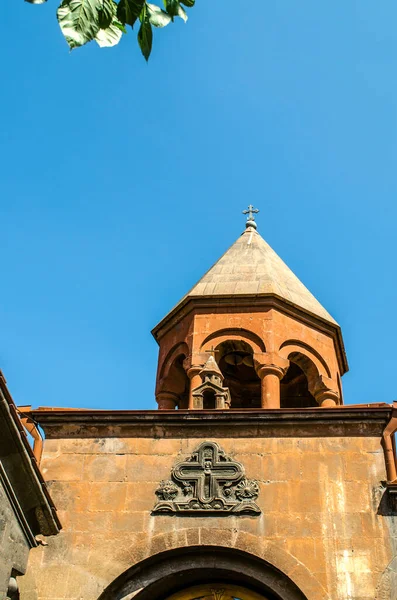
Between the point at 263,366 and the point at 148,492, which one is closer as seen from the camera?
the point at 148,492

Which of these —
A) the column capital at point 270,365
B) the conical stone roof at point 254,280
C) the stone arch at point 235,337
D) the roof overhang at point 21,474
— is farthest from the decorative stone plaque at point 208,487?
the conical stone roof at point 254,280

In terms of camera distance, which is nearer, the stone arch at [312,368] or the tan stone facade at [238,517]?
the tan stone facade at [238,517]

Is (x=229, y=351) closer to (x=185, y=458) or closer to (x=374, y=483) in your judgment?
(x=185, y=458)

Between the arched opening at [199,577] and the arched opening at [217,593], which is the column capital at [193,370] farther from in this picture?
the arched opening at [217,593]

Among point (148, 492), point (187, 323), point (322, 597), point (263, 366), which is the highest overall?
point (187, 323)

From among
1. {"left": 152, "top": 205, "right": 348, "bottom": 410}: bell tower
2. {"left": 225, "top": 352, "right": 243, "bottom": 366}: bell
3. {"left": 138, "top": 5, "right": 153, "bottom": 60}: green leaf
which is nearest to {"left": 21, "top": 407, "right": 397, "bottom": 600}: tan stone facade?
{"left": 152, "top": 205, "right": 348, "bottom": 410}: bell tower

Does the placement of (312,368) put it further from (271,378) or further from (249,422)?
(249,422)

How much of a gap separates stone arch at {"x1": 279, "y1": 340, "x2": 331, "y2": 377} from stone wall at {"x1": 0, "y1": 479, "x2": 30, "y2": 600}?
5.40 metres

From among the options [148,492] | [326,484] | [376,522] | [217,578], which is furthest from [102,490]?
[376,522]

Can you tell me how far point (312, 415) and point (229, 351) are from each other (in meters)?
2.68

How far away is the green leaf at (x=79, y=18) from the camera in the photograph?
10.7ft

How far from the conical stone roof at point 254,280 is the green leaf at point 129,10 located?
8289 millimetres

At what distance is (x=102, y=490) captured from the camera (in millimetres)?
8883

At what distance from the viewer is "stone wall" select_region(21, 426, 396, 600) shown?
8.15 m
